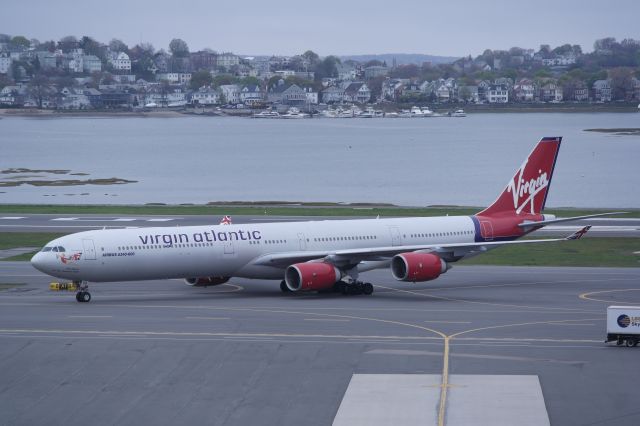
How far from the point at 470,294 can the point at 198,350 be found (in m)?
19.5

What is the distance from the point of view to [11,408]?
34.8 metres

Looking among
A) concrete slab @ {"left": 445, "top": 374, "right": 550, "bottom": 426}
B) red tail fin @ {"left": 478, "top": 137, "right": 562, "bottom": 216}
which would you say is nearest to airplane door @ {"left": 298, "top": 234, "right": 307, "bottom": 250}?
red tail fin @ {"left": 478, "top": 137, "right": 562, "bottom": 216}

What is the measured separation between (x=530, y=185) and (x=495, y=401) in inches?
1220

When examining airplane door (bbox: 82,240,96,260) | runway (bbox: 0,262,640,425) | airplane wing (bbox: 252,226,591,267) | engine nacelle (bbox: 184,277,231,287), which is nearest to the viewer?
runway (bbox: 0,262,640,425)

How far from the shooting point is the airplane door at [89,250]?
5216cm

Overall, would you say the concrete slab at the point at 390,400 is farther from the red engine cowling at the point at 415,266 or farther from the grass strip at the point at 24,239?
the grass strip at the point at 24,239

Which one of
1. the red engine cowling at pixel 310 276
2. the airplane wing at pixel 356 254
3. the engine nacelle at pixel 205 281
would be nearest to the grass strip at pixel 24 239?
the engine nacelle at pixel 205 281

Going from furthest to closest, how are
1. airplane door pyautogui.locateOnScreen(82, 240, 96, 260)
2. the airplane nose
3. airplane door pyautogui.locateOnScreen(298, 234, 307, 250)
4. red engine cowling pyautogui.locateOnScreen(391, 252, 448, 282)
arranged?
airplane door pyautogui.locateOnScreen(298, 234, 307, 250) → red engine cowling pyautogui.locateOnScreen(391, 252, 448, 282) → airplane door pyautogui.locateOnScreen(82, 240, 96, 260) → the airplane nose

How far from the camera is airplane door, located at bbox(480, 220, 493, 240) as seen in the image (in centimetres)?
6244

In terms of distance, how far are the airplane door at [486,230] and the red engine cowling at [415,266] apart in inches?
269

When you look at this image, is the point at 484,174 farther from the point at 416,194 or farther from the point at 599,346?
the point at 599,346

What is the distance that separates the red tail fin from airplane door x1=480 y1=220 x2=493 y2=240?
4.62 feet

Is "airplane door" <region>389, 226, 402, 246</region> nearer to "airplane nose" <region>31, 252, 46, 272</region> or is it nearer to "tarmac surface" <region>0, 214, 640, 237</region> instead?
"airplane nose" <region>31, 252, 46, 272</region>

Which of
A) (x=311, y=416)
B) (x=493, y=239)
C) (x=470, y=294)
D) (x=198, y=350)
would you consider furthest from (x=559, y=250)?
(x=311, y=416)
